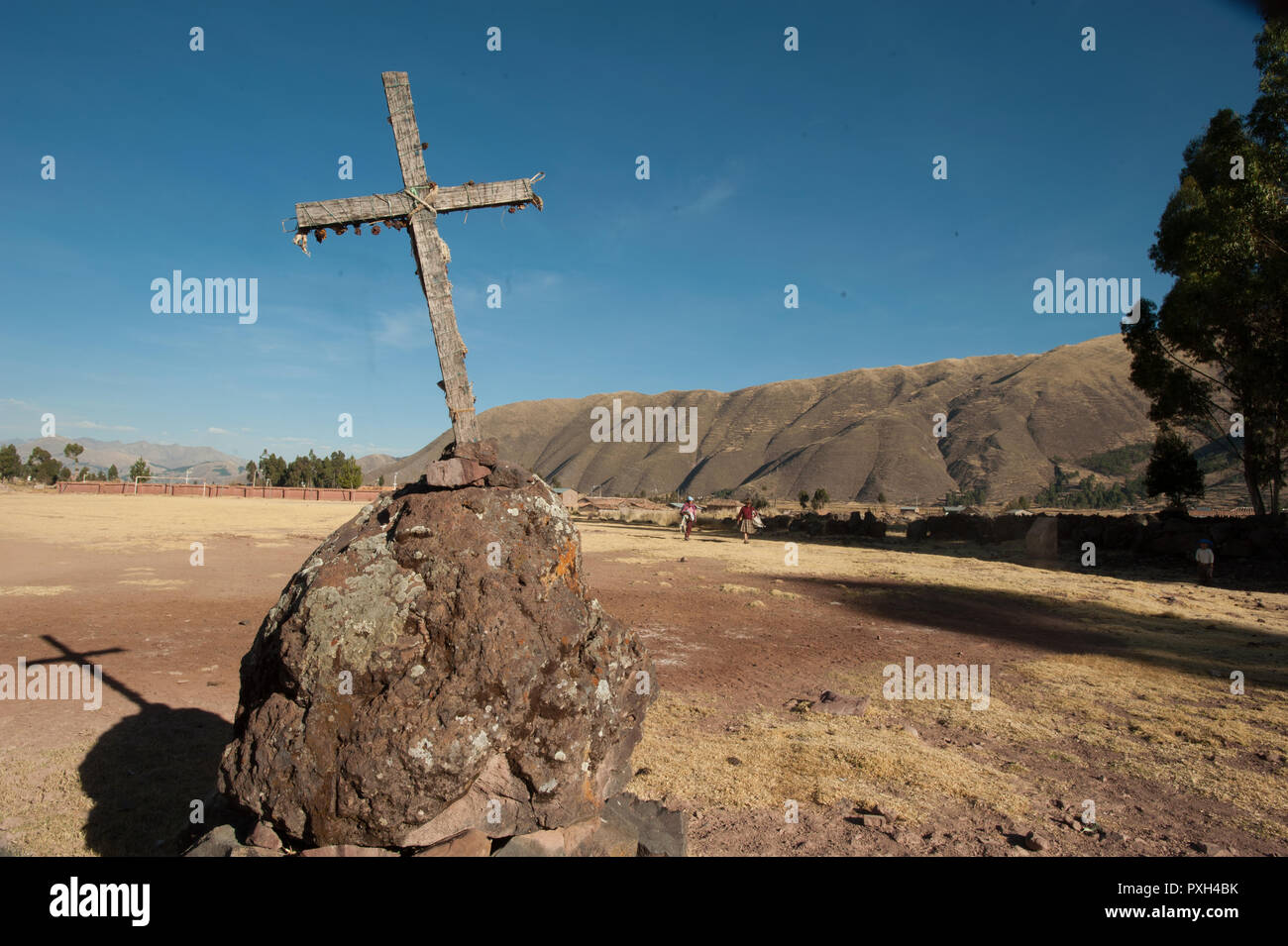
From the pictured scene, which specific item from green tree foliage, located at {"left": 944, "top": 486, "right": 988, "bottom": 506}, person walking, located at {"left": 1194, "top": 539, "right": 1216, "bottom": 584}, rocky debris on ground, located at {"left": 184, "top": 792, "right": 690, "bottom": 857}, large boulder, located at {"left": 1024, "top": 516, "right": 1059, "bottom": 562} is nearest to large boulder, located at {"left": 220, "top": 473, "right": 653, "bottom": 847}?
rocky debris on ground, located at {"left": 184, "top": 792, "right": 690, "bottom": 857}

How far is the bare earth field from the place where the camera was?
449cm

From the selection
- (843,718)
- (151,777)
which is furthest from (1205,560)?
(151,777)

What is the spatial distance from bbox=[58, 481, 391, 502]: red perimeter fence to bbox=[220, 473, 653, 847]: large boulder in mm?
68345

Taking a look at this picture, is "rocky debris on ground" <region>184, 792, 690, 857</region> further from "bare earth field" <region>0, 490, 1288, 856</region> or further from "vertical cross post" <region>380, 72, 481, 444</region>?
"vertical cross post" <region>380, 72, 481, 444</region>

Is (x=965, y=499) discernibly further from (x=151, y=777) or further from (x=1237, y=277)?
(x=151, y=777)

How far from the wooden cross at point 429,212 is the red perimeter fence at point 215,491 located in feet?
221

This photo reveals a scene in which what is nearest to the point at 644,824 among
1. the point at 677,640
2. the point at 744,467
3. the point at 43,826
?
the point at 43,826

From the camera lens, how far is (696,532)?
110ft

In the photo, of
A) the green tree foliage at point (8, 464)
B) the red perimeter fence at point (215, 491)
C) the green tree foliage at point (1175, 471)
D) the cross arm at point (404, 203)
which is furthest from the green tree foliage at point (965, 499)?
the green tree foliage at point (8, 464)

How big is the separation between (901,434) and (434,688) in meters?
125

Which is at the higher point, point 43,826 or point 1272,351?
point 1272,351

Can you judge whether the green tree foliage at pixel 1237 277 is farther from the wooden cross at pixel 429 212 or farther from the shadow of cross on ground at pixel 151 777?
the shadow of cross on ground at pixel 151 777
